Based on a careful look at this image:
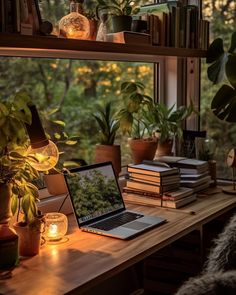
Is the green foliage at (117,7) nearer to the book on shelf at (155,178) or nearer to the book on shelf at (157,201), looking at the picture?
the book on shelf at (155,178)

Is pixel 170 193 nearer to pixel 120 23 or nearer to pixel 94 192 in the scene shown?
pixel 94 192

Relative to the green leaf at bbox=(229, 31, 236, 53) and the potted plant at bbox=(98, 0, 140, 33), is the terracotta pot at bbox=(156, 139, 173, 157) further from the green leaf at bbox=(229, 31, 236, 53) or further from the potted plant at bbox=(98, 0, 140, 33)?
the potted plant at bbox=(98, 0, 140, 33)

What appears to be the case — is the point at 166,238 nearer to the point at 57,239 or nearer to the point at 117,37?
the point at 57,239

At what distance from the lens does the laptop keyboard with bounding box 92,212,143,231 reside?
7.33 ft

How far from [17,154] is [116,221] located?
0.68 meters

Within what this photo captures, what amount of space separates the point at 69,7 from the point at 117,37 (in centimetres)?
27

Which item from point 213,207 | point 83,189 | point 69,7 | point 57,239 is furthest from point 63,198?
point 69,7

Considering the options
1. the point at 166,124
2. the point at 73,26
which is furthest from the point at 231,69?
the point at 73,26

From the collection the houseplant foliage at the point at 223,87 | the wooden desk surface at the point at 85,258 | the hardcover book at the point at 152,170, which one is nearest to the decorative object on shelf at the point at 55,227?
the wooden desk surface at the point at 85,258

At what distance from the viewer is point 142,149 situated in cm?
291

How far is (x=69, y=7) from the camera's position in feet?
8.13

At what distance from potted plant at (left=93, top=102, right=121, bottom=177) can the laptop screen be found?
217 millimetres

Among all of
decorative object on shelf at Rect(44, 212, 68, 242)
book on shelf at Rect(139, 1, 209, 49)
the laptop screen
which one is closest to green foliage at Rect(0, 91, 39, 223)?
decorative object on shelf at Rect(44, 212, 68, 242)

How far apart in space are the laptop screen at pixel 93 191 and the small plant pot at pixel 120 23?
2.24ft
